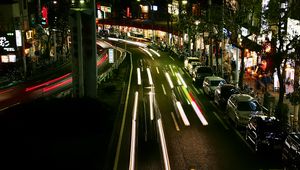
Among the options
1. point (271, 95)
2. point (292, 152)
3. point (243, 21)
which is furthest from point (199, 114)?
point (292, 152)

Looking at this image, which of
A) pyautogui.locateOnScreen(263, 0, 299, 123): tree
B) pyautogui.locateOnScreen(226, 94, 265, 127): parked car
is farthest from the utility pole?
pyautogui.locateOnScreen(263, 0, 299, 123): tree

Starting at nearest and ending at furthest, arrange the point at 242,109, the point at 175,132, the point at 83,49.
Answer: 1. the point at 175,132
2. the point at 242,109
3. the point at 83,49

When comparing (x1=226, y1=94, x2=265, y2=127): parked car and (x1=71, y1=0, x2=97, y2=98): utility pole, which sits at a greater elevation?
(x1=71, y1=0, x2=97, y2=98): utility pole

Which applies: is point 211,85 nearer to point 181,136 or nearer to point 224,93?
point 224,93

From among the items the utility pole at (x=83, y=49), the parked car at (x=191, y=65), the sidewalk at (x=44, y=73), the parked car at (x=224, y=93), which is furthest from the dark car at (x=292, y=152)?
the sidewalk at (x=44, y=73)

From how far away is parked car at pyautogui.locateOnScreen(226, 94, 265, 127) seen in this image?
21.7 m

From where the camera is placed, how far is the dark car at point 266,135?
17.2 meters

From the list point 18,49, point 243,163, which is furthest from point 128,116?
point 18,49

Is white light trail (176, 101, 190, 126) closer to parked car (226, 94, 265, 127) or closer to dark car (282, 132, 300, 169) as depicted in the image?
parked car (226, 94, 265, 127)

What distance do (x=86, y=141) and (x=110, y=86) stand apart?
46.4 feet

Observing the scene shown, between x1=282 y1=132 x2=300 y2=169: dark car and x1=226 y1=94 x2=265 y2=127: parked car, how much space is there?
6.27 meters

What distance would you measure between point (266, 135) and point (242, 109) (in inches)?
199

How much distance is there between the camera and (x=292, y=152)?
47.9 ft

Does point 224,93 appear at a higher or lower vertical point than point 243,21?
lower
